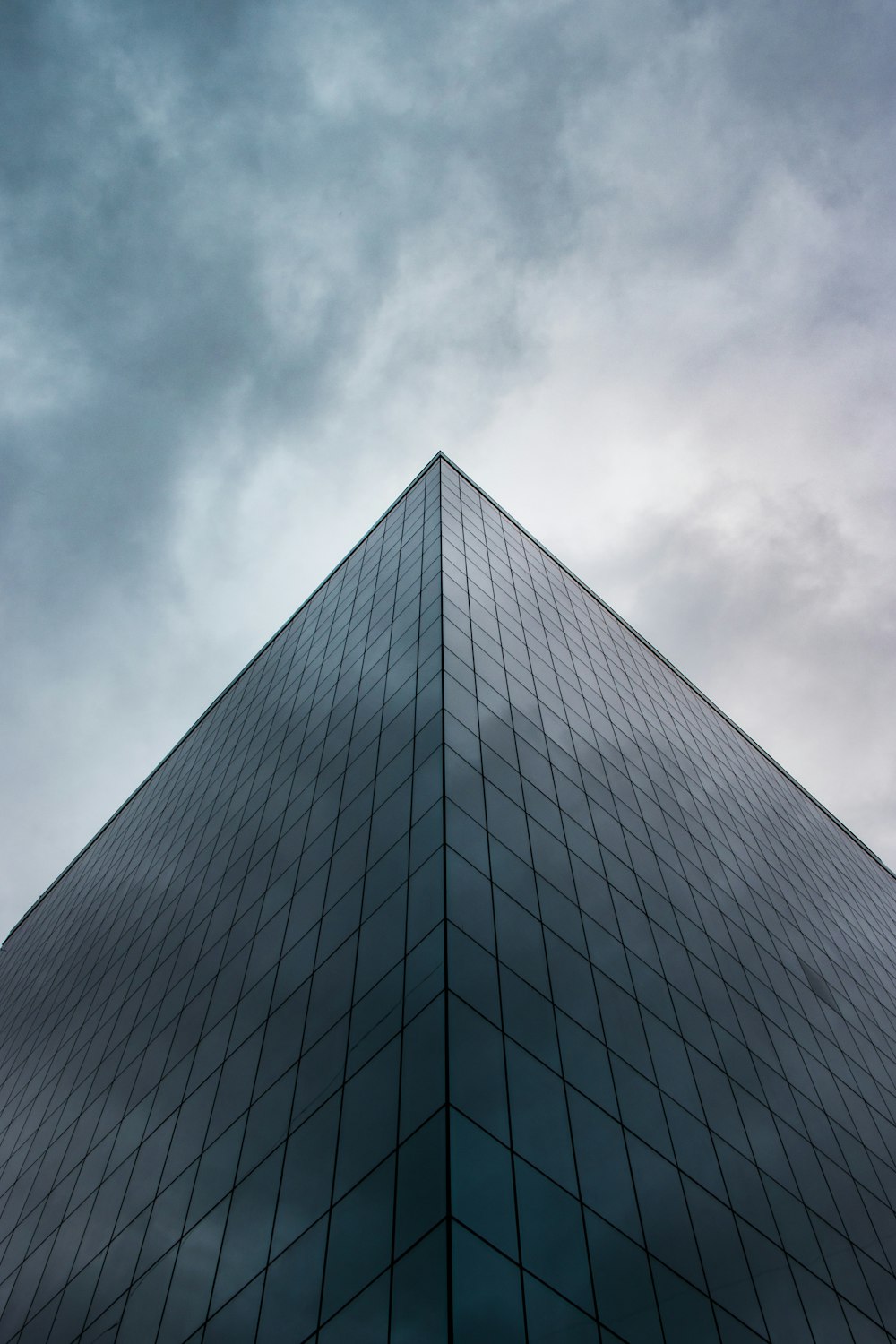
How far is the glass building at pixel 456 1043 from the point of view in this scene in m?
15.0

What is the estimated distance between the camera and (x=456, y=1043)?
15.6m

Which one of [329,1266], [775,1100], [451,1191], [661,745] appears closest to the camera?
[451,1191]

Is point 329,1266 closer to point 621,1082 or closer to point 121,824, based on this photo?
point 621,1082

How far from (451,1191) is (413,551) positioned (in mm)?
26178

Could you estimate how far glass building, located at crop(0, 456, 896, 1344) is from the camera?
14953 millimetres

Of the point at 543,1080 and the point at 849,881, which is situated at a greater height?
the point at 849,881

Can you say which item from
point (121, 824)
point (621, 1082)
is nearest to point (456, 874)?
point (621, 1082)

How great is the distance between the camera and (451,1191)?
44.1 feet

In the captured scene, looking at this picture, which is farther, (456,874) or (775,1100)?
(775,1100)

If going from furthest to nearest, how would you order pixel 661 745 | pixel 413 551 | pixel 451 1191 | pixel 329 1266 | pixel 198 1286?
pixel 661 745 < pixel 413 551 < pixel 198 1286 < pixel 329 1266 < pixel 451 1191

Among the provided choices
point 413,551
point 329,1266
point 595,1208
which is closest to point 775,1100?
point 595,1208

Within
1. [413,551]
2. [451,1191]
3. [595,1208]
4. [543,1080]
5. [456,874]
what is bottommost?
[451,1191]

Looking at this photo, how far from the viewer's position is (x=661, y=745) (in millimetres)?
39875

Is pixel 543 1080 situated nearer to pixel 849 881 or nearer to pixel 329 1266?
pixel 329 1266
